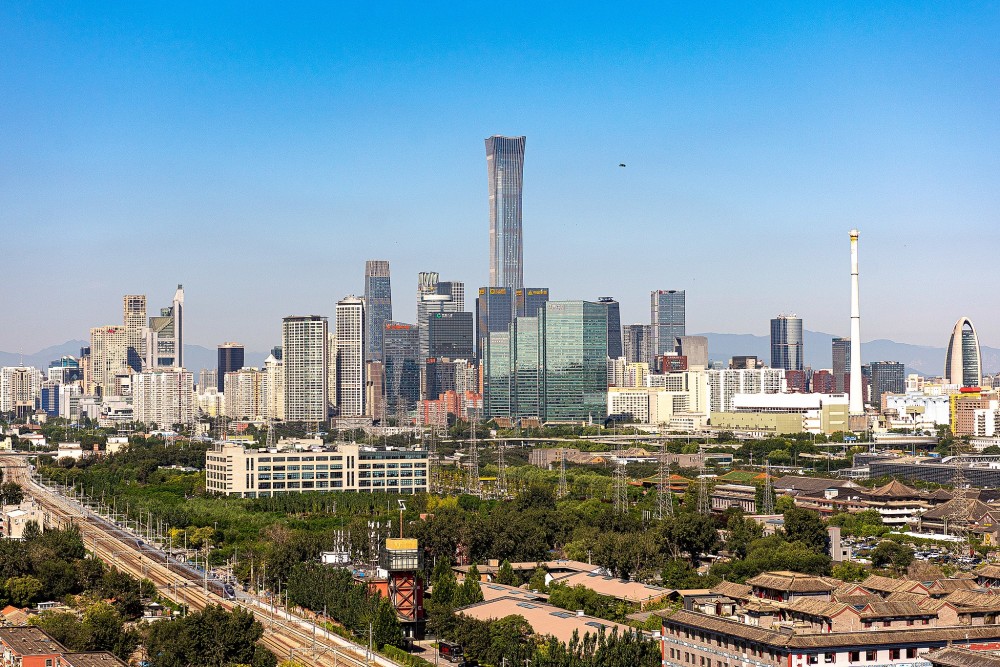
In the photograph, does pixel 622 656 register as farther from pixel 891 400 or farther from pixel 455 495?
pixel 891 400

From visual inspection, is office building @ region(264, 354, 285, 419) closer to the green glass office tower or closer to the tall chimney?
the green glass office tower

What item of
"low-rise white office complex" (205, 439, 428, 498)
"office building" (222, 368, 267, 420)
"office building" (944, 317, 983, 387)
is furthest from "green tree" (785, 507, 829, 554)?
"office building" (222, 368, 267, 420)

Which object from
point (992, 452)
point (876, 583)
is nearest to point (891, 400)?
point (992, 452)

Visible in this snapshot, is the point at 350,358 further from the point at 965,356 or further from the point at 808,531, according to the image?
the point at 808,531

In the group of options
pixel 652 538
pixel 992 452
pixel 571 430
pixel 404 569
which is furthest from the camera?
pixel 571 430

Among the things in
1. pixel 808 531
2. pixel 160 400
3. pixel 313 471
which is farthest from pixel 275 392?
pixel 808 531
